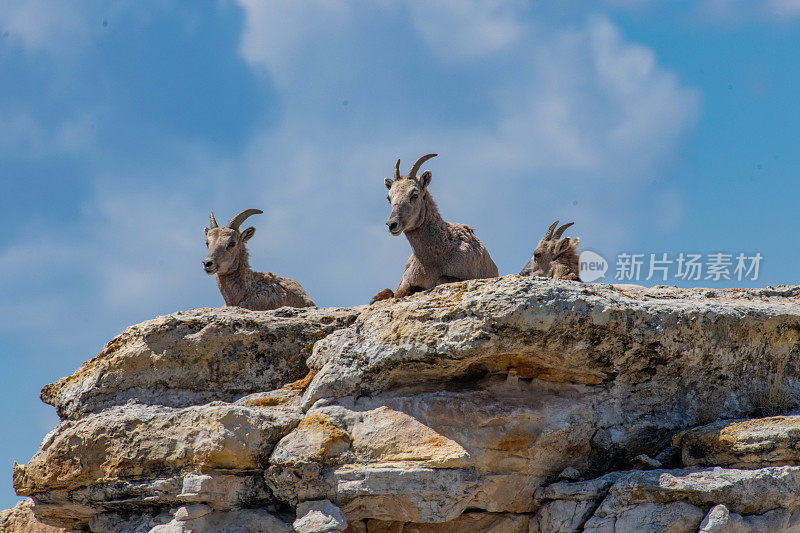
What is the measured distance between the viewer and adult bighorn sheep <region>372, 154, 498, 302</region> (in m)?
12.1

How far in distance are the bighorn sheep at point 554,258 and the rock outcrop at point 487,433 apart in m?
7.25

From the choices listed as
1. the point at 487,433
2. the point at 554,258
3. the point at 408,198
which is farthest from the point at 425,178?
the point at 487,433

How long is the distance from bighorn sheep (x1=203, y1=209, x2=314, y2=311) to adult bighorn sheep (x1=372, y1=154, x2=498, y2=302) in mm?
2429

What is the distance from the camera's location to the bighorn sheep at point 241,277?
13828 mm

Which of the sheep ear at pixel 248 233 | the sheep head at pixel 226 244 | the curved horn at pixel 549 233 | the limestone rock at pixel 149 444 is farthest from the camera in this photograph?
the curved horn at pixel 549 233

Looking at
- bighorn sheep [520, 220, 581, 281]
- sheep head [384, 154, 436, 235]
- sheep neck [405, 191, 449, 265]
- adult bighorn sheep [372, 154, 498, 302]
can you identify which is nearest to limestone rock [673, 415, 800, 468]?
adult bighorn sheep [372, 154, 498, 302]

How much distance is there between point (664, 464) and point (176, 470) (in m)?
3.80

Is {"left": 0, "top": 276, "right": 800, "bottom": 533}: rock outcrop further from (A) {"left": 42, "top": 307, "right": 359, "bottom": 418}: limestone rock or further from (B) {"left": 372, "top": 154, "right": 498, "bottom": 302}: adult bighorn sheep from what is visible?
(B) {"left": 372, "top": 154, "right": 498, "bottom": 302}: adult bighorn sheep

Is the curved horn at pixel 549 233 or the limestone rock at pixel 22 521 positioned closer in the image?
the limestone rock at pixel 22 521

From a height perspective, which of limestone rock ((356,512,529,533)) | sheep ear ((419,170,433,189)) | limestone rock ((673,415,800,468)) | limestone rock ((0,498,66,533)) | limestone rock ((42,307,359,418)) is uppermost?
sheep ear ((419,170,433,189))

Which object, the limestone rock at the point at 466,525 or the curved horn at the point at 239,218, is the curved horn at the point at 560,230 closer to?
the curved horn at the point at 239,218

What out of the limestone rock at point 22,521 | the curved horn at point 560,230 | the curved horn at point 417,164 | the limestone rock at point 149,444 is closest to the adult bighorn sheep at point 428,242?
the curved horn at point 417,164

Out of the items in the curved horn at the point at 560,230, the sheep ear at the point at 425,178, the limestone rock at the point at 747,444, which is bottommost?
the limestone rock at the point at 747,444

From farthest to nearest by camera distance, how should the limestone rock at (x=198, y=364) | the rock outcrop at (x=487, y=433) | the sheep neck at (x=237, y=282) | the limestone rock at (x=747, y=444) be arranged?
the sheep neck at (x=237, y=282), the limestone rock at (x=198, y=364), the rock outcrop at (x=487, y=433), the limestone rock at (x=747, y=444)
